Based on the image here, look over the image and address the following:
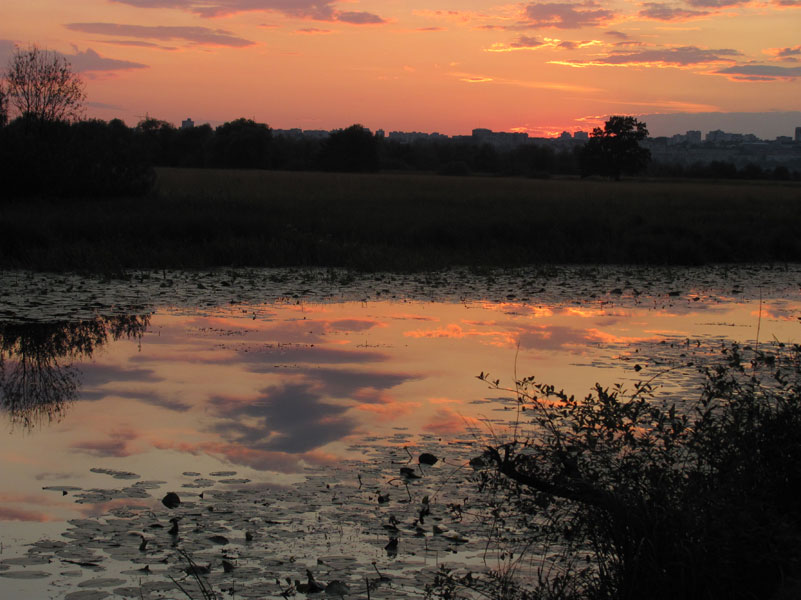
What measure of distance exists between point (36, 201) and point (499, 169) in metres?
62.5

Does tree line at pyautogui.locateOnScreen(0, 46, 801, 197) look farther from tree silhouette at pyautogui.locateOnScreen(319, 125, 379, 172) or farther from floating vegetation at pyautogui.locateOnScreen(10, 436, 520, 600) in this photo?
floating vegetation at pyautogui.locateOnScreen(10, 436, 520, 600)

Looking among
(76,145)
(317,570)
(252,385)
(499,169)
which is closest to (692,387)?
(252,385)

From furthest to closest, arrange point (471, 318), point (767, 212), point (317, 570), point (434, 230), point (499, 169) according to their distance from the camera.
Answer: point (499, 169) → point (767, 212) → point (434, 230) → point (471, 318) → point (317, 570)

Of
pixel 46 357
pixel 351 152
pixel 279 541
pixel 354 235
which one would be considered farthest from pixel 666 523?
pixel 351 152

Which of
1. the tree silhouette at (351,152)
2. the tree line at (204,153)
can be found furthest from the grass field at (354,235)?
the tree silhouette at (351,152)

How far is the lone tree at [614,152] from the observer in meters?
76.8

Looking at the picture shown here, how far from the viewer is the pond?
459cm

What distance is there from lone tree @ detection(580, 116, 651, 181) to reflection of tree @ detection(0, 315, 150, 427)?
6893 cm

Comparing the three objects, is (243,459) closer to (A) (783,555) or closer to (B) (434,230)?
(A) (783,555)

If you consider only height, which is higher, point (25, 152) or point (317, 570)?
point (25, 152)

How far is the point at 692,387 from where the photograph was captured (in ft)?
A: 26.7

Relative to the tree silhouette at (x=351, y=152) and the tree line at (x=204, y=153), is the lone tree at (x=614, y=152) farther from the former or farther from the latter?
the tree silhouette at (x=351, y=152)

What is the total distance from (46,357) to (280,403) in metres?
3.35

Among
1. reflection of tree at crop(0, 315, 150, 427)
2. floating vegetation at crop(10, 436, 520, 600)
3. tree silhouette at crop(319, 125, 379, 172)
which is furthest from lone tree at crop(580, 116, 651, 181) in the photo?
floating vegetation at crop(10, 436, 520, 600)
